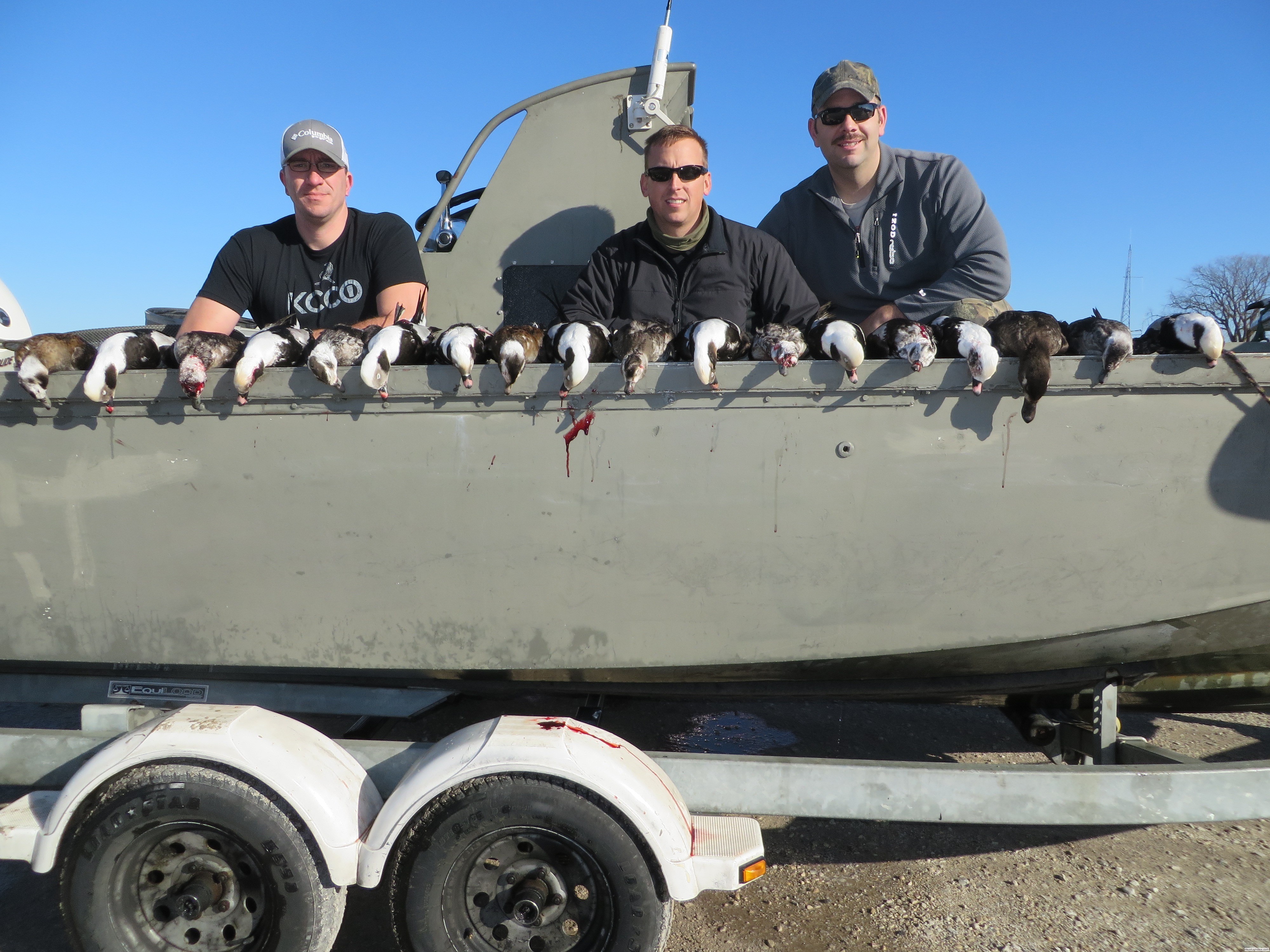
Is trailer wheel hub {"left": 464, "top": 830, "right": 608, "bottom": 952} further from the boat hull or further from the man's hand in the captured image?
the man's hand

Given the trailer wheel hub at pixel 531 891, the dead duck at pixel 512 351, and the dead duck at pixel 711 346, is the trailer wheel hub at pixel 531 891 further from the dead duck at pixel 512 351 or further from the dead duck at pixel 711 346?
the dead duck at pixel 711 346

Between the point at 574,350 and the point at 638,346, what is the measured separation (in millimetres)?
319

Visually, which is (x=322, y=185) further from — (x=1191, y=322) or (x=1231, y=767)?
(x=1231, y=767)

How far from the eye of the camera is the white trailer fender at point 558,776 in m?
2.52

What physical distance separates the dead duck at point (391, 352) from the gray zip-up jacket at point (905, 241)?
→ 228 cm

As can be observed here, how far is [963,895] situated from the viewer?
131 inches

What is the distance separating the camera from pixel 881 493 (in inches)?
106

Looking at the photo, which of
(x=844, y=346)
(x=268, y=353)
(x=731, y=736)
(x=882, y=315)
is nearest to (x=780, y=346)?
(x=844, y=346)

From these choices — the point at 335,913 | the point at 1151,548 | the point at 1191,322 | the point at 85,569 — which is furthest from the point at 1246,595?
the point at 85,569

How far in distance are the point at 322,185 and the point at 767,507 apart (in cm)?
276

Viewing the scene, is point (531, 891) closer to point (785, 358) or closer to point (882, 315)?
point (785, 358)

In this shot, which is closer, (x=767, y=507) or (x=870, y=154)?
(x=767, y=507)

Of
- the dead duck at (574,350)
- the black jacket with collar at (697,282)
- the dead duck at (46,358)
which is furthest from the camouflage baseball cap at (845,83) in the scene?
the dead duck at (46,358)

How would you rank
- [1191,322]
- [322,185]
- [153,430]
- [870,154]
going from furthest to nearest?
1. [870,154]
2. [322,185]
3. [153,430]
4. [1191,322]
